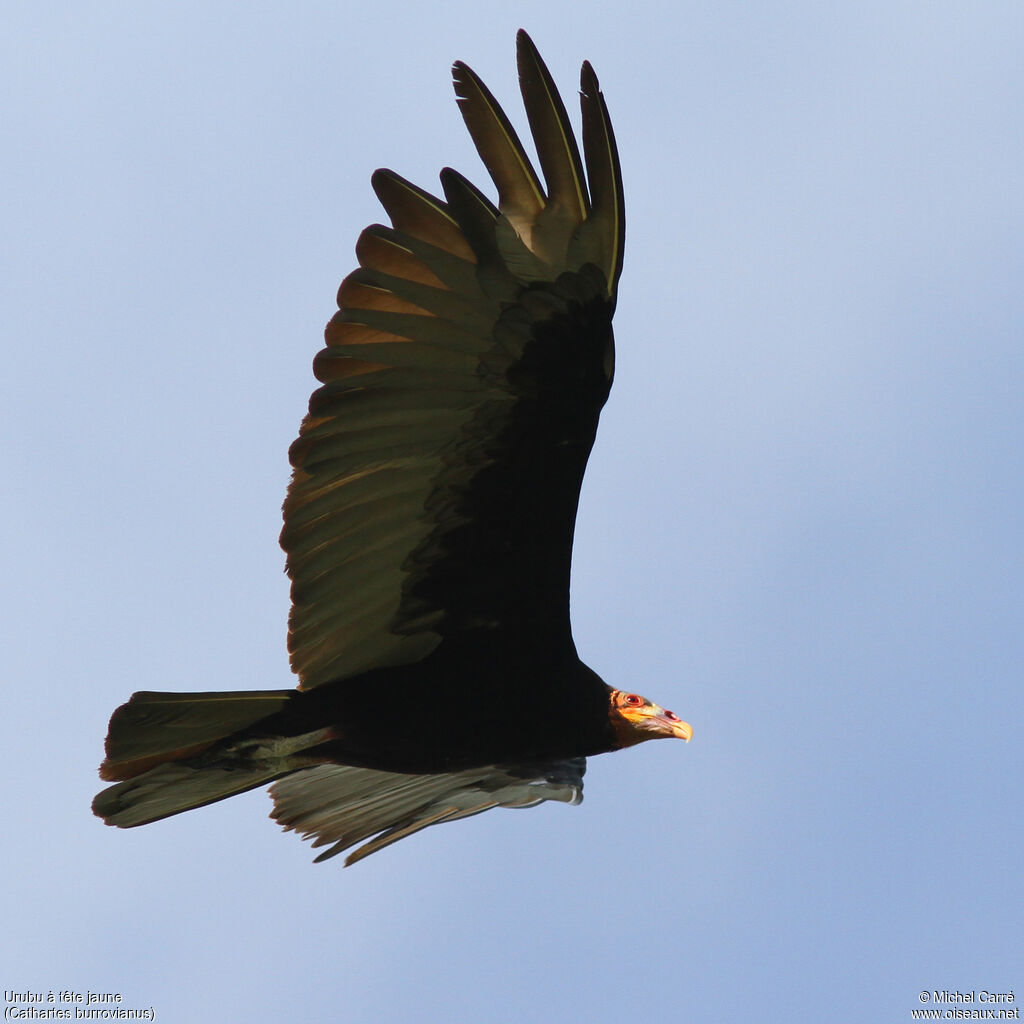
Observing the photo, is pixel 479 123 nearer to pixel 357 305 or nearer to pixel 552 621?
pixel 357 305

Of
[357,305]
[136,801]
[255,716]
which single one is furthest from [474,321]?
[136,801]

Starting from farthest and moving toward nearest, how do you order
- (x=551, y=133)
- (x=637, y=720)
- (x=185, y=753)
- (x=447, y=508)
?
1. (x=637, y=720)
2. (x=185, y=753)
3. (x=447, y=508)
4. (x=551, y=133)

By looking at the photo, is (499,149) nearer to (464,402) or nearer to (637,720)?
(464,402)

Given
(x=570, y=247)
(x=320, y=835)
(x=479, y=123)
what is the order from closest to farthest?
1. (x=479, y=123)
2. (x=570, y=247)
3. (x=320, y=835)

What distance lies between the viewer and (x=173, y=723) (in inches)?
279

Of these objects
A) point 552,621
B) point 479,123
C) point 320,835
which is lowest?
point 320,835

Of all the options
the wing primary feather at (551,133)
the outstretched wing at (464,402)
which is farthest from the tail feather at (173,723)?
the wing primary feather at (551,133)

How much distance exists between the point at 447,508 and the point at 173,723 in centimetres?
146

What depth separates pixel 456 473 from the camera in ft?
22.8

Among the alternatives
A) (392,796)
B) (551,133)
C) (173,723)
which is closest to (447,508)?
(173,723)

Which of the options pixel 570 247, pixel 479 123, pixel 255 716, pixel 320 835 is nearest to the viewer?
pixel 479 123

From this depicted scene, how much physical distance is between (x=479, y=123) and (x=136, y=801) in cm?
323

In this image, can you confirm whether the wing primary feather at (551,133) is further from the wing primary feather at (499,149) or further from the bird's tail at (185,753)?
the bird's tail at (185,753)

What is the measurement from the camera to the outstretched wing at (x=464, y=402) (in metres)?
6.51
